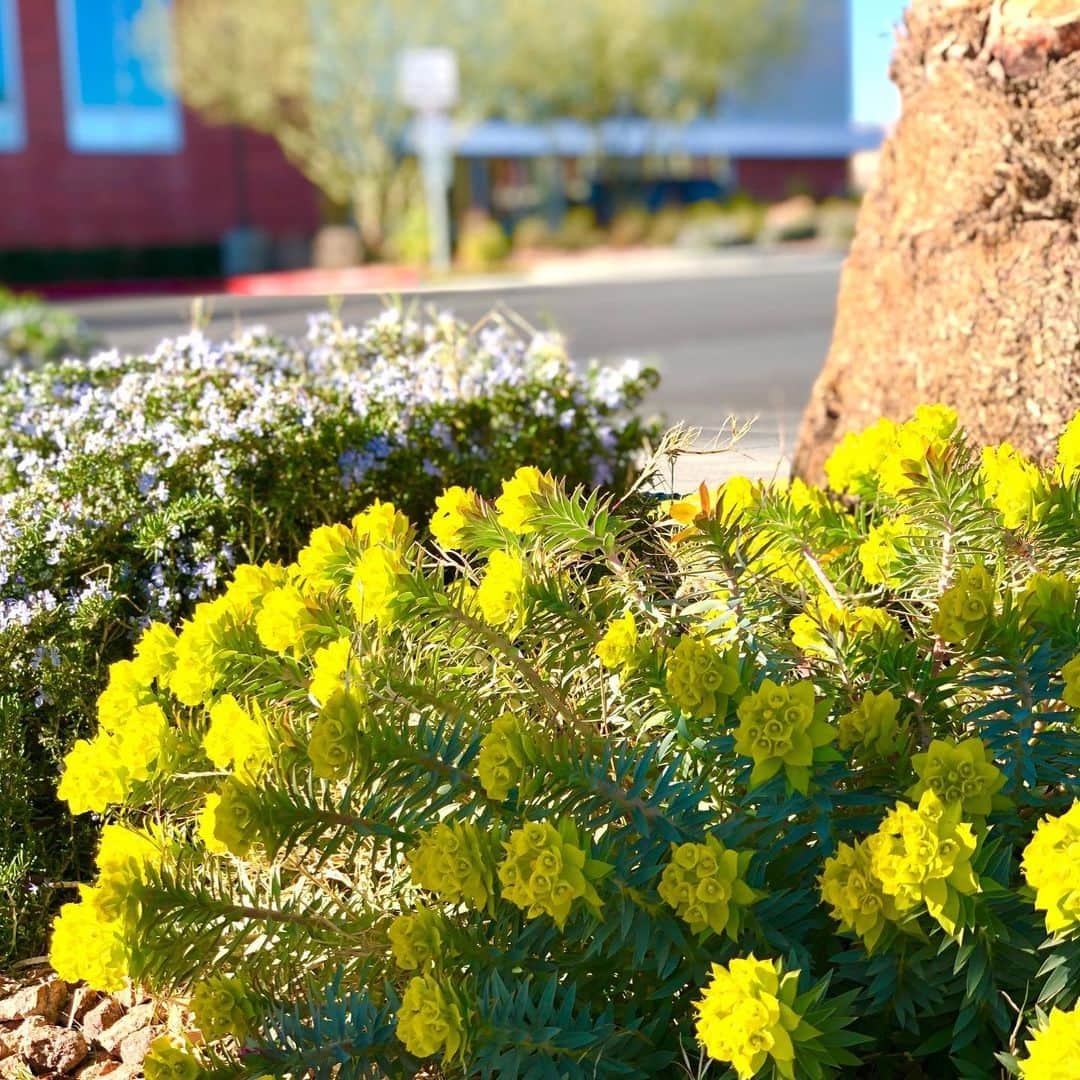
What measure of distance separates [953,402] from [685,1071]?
2.46m

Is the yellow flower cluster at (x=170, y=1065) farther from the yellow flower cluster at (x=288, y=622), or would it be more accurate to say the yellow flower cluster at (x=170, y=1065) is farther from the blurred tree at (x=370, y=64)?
the blurred tree at (x=370, y=64)

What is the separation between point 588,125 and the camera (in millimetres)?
49188

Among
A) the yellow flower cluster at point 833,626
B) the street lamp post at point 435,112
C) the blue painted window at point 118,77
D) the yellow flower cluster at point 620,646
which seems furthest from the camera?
the blue painted window at point 118,77

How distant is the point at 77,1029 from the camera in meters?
2.83

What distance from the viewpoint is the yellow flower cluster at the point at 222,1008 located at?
2107 mm

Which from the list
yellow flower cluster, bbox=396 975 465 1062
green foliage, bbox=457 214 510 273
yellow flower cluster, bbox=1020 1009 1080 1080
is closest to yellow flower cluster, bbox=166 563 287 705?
yellow flower cluster, bbox=396 975 465 1062

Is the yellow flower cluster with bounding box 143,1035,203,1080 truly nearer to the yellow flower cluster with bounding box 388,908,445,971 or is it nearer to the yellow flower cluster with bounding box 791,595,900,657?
the yellow flower cluster with bounding box 388,908,445,971

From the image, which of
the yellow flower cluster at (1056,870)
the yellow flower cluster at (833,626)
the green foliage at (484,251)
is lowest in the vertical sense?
the green foliage at (484,251)

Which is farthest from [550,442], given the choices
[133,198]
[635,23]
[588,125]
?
[588,125]

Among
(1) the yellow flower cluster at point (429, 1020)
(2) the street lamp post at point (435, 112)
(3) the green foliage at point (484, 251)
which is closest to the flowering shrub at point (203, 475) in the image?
(1) the yellow flower cluster at point (429, 1020)

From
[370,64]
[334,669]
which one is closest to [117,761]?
[334,669]

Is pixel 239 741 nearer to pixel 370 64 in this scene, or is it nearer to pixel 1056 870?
pixel 1056 870

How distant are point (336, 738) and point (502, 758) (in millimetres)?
224

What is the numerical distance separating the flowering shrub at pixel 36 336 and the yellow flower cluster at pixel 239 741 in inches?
427
